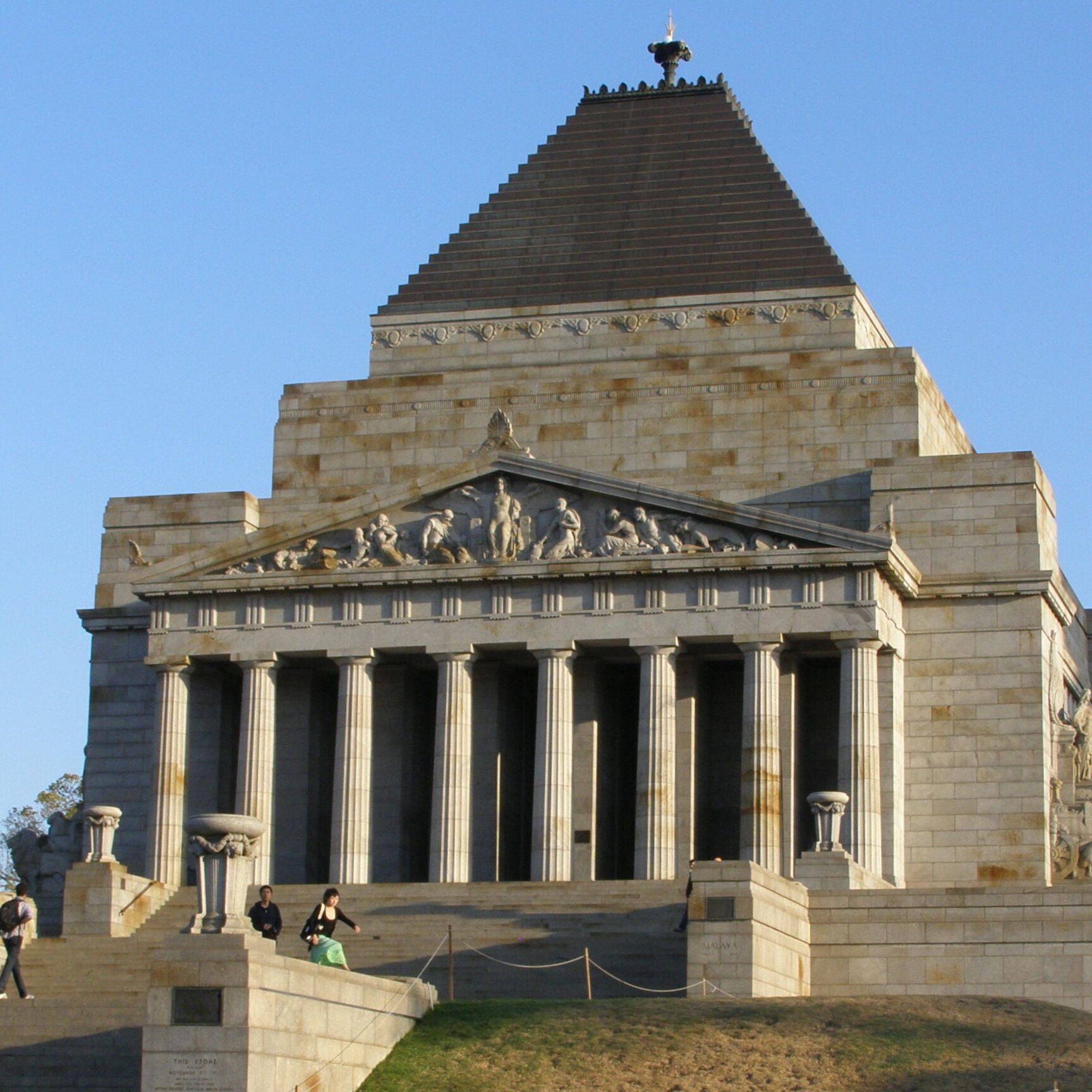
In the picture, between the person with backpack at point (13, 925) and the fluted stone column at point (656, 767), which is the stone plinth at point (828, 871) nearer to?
the fluted stone column at point (656, 767)

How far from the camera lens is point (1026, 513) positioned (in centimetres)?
5969

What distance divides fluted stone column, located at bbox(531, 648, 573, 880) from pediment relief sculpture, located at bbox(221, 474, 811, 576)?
7.92 feet

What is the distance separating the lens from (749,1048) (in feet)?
126

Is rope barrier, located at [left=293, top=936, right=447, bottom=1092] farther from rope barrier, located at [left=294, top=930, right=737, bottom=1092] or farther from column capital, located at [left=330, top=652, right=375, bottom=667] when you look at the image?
column capital, located at [left=330, top=652, right=375, bottom=667]

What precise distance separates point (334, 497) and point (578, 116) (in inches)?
574

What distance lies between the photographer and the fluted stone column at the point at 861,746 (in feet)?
182

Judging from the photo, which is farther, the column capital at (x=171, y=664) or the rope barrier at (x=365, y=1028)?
the column capital at (x=171, y=664)

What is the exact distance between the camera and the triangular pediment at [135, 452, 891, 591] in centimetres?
5688

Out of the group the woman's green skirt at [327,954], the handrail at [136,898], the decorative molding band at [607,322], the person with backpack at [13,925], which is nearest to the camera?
the woman's green skirt at [327,954]

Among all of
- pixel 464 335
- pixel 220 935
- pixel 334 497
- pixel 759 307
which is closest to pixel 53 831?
pixel 334 497

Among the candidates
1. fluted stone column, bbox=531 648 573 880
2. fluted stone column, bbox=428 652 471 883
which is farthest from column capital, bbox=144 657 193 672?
fluted stone column, bbox=531 648 573 880

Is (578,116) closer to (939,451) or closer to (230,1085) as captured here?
(939,451)

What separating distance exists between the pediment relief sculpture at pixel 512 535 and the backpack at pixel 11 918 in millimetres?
16047

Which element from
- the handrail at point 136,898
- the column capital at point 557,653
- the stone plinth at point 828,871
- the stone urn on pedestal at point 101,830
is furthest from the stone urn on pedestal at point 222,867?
the column capital at point 557,653
